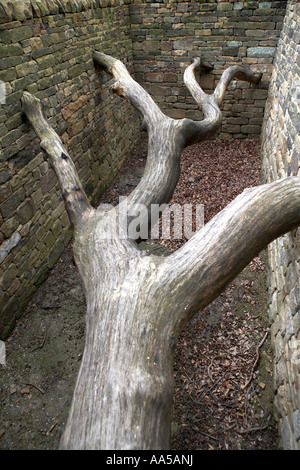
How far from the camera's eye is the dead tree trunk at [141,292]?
4.60 feet

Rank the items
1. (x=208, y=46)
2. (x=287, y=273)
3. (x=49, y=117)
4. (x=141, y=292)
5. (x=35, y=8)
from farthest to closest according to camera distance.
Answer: (x=208, y=46) → (x=49, y=117) → (x=35, y=8) → (x=287, y=273) → (x=141, y=292)

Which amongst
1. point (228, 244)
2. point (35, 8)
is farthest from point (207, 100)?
point (228, 244)

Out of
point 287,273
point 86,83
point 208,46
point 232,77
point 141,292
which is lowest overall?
point 287,273

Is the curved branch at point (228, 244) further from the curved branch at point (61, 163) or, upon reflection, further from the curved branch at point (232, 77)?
the curved branch at point (232, 77)

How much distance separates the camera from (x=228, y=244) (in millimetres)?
1963

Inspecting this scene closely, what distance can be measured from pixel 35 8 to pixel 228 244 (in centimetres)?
332

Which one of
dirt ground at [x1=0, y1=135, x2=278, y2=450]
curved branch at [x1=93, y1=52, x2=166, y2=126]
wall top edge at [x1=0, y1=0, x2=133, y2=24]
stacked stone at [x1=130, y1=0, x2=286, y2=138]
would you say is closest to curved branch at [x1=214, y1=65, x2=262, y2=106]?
stacked stone at [x1=130, y1=0, x2=286, y2=138]

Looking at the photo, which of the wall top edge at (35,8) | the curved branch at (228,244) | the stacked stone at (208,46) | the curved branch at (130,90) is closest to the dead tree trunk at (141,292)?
the curved branch at (228,244)

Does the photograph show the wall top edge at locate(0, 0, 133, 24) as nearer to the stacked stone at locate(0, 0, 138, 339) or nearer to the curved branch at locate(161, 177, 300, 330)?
the stacked stone at locate(0, 0, 138, 339)

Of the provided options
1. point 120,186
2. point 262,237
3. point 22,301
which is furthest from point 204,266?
point 120,186

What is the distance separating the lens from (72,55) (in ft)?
13.9

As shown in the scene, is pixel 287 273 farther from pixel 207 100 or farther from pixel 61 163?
pixel 207 100
